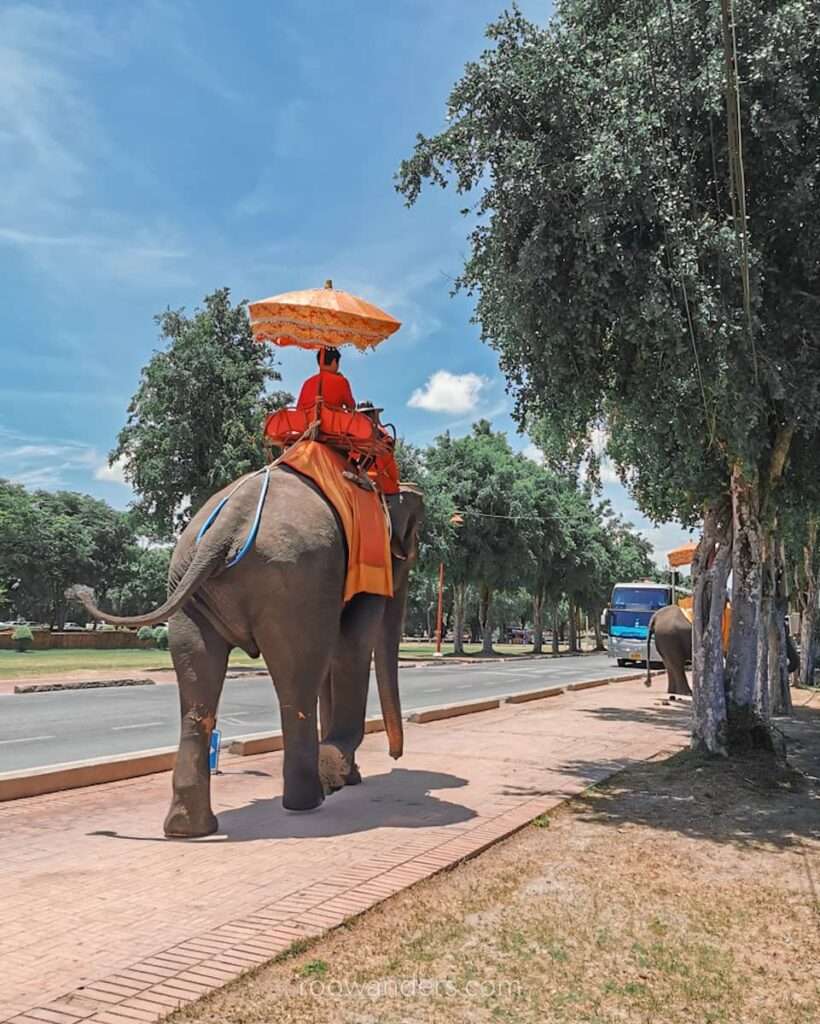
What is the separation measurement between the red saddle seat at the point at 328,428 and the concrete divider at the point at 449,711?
715 cm

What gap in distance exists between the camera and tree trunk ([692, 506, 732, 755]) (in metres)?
10.1

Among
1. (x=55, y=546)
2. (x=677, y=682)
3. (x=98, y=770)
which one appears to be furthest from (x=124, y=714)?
(x=55, y=546)

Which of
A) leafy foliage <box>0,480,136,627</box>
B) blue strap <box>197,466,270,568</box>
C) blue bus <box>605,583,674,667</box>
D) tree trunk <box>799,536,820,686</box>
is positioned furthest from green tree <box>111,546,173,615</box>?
blue strap <box>197,466,270,568</box>

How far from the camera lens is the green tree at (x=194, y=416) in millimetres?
26156

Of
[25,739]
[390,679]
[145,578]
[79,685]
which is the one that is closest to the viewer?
[390,679]

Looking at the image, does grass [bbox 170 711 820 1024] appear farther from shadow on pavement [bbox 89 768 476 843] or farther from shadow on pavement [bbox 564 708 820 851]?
shadow on pavement [bbox 89 768 476 843]

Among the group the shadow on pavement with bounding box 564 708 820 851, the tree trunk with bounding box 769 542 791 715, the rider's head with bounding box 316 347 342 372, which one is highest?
the rider's head with bounding box 316 347 342 372

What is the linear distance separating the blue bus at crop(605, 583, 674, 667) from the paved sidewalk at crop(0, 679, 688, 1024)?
28173 millimetres

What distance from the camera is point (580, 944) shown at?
4.40 meters

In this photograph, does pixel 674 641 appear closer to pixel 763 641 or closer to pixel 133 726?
pixel 763 641

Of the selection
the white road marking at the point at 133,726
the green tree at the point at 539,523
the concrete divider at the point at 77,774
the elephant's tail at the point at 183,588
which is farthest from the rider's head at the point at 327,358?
the green tree at the point at 539,523

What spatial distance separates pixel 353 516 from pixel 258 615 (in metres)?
1.18

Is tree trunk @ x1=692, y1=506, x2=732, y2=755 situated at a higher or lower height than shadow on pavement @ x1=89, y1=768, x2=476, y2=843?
higher

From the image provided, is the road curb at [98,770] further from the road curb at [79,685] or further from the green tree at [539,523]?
the green tree at [539,523]
